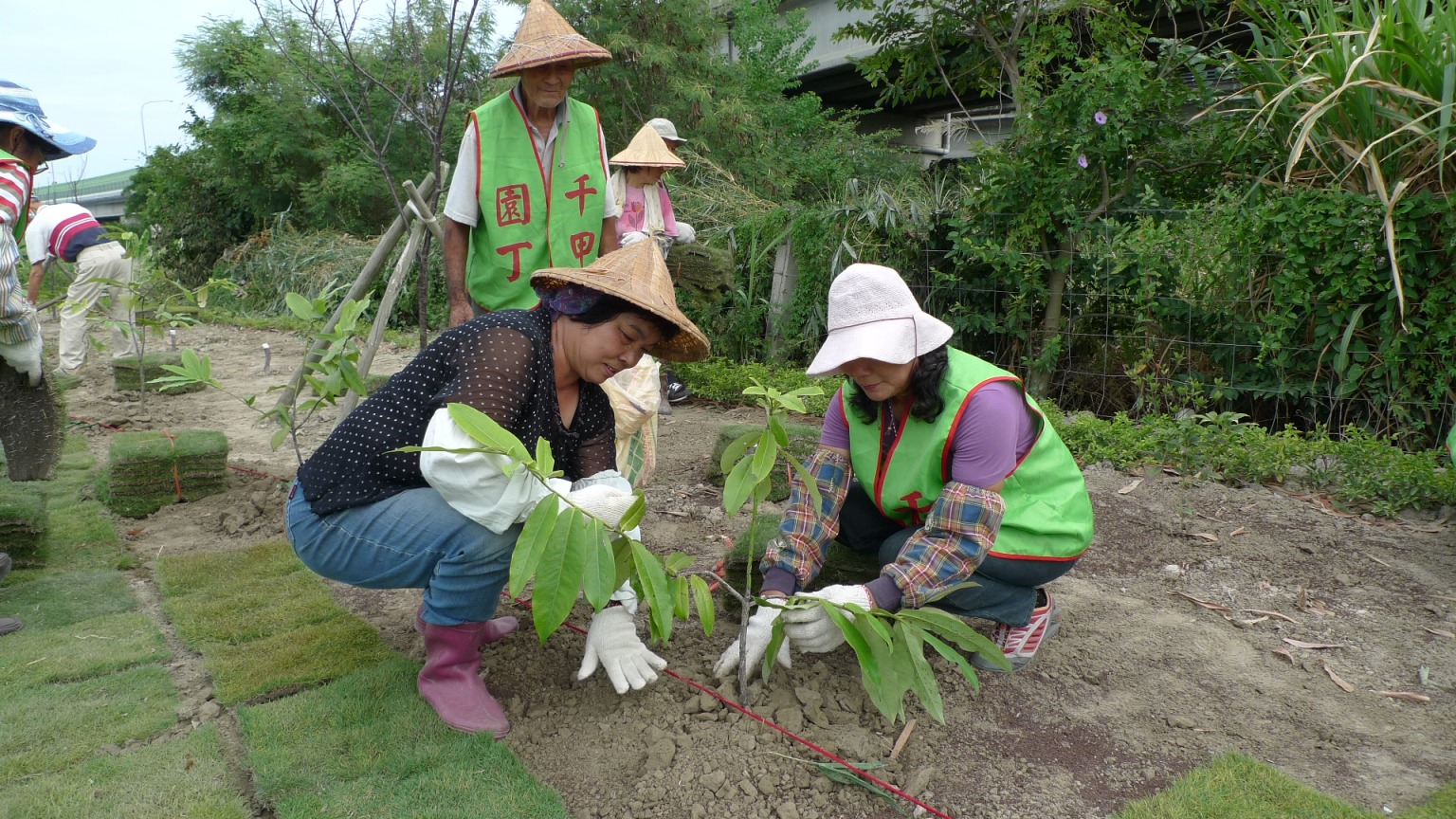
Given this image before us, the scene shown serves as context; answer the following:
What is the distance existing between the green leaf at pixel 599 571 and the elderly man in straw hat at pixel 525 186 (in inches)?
59.2

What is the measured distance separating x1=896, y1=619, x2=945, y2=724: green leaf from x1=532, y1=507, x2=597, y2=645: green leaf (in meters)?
0.59

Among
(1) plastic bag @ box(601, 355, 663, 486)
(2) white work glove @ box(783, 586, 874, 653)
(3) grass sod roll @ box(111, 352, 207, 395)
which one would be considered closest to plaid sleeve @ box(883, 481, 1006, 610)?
(2) white work glove @ box(783, 586, 874, 653)

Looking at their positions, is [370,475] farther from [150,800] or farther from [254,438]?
[254,438]

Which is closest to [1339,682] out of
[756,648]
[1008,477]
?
[1008,477]

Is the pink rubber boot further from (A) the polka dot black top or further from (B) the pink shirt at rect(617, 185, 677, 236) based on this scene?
(B) the pink shirt at rect(617, 185, 677, 236)

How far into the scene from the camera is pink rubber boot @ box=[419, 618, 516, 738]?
2111 millimetres

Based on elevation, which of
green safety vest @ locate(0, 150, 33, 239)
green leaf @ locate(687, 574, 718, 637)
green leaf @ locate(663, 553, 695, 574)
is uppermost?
green safety vest @ locate(0, 150, 33, 239)

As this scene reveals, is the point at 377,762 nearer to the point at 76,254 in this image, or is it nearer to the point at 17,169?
the point at 17,169

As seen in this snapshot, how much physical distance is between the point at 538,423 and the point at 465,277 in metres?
1.19

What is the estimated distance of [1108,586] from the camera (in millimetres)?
3008

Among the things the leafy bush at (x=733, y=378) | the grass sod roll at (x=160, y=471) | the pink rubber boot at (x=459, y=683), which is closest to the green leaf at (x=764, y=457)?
the pink rubber boot at (x=459, y=683)

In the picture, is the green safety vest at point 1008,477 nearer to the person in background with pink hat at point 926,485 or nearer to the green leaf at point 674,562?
the person in background with pink hat at point 926,485

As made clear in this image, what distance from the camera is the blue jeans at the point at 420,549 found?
2027 millimetres

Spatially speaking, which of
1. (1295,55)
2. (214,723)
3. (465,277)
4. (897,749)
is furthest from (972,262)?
(214,723)
